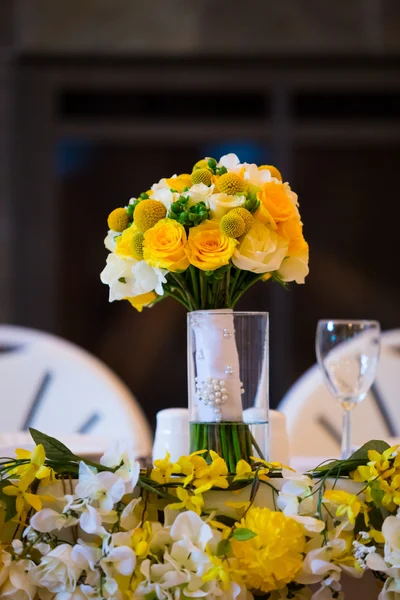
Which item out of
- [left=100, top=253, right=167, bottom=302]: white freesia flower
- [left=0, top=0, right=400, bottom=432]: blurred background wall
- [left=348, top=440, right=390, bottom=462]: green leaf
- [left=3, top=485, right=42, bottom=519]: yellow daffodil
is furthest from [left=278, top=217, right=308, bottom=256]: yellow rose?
[left=0, top=0, right=400, bottom=432]: blurred background wall

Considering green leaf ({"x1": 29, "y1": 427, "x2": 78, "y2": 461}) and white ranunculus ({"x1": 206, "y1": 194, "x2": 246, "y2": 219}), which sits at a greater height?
white ranunculus ({"x1": 206, "y1": 194, "x2": 246, "y2": 219})

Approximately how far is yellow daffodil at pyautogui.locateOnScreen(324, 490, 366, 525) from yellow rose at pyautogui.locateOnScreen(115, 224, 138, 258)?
0.29m

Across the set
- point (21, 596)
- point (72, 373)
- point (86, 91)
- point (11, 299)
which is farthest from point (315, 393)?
point (86, 91)

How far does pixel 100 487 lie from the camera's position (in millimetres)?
594

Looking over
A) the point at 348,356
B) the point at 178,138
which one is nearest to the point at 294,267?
the point at 348,356

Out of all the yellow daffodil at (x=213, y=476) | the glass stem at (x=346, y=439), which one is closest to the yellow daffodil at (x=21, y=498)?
the yellow daffodil at (x=213, y=476)

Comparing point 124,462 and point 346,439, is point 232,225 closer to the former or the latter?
point 124,462

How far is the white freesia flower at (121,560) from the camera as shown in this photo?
57 centimetres

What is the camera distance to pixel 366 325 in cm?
105

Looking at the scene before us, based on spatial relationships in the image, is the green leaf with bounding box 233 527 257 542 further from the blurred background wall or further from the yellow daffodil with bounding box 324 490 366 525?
the blurred background wall

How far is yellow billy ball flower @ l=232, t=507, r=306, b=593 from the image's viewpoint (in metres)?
0.58

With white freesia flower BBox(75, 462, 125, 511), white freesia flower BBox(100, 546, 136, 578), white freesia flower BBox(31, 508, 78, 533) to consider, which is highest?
white freesia flower BBox(75, 462, 125, 511)

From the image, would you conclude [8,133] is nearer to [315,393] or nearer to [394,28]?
[394,28]

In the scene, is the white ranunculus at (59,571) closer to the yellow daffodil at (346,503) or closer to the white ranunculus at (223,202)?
the yellow daffodil at (346,503)
